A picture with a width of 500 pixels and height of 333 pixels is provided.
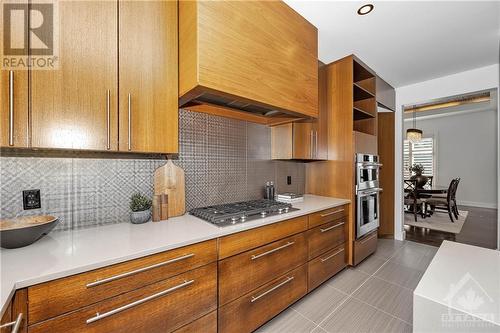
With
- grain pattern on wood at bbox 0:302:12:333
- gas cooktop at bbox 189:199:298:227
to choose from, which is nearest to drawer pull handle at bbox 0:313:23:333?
grain pattern on wood at bbox 0:302:12:333

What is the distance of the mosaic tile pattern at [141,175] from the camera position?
1.17 metres

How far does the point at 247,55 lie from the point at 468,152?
8.31m

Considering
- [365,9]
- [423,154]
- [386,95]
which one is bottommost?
[423,154]

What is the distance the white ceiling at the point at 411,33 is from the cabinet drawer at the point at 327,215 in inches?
75.1

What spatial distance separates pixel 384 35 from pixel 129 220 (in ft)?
10.1

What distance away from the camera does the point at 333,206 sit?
7.22 feet

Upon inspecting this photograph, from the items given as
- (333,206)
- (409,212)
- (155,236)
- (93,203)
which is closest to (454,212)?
(409,212)

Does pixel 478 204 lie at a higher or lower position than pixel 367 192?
lower

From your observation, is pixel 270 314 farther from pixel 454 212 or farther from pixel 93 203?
pixel 454 212

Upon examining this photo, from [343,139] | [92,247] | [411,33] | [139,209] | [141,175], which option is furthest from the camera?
[343,139]

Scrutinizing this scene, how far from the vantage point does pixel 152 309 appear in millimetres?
1016

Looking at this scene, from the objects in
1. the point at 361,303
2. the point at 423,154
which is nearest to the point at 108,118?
the point at 361,303

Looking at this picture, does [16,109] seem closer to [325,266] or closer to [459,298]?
[459,298]

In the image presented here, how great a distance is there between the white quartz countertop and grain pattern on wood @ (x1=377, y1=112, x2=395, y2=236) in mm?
3122
